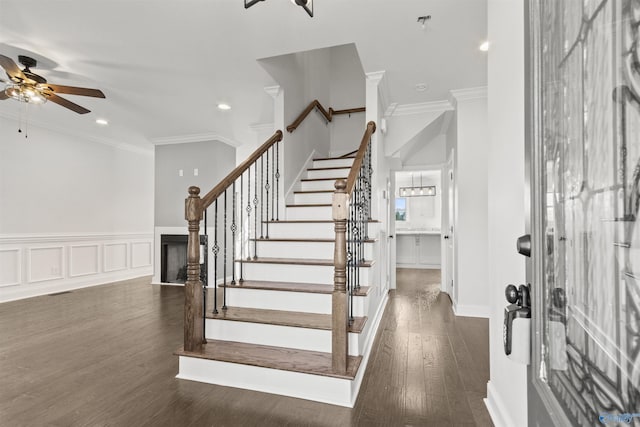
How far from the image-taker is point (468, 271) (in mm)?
3861

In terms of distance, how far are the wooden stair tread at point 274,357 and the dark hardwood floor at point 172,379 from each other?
19cm

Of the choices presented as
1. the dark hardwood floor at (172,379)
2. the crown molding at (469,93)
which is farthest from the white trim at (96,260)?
the crown molding at (469,93)

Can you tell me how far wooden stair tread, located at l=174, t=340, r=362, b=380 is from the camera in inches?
79.0

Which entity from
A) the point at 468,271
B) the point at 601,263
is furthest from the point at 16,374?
the point at 468,271

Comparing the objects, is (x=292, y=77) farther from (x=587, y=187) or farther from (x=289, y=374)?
(x=587, y=187)

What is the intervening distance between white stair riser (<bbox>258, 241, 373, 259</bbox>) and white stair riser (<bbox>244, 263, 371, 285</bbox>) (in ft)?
0.97

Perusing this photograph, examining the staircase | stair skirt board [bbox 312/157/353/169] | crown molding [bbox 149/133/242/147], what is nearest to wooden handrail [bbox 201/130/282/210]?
the staircase

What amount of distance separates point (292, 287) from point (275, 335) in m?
0.42

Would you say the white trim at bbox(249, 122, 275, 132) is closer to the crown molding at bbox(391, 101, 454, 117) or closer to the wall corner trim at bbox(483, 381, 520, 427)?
the crown molding at bbox(391, 101, 454, 117)

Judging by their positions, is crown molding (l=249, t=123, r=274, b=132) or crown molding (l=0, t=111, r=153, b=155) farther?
crown molding (l=249, t=123, r=274, b=132)

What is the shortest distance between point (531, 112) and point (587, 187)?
1.19 feet

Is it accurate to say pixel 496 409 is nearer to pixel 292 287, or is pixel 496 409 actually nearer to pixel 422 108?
pixel 292 287

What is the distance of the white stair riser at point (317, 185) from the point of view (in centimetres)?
418

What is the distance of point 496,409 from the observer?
69.4 inches
